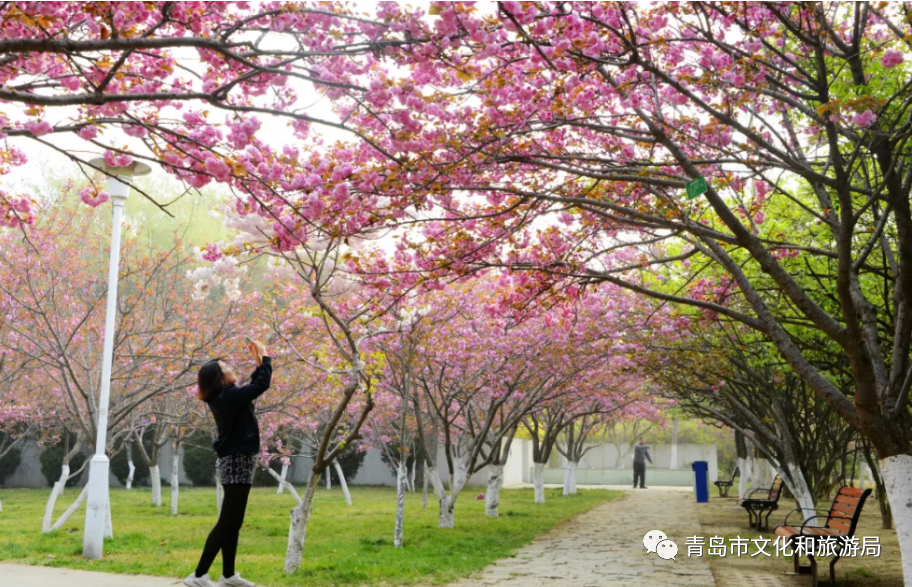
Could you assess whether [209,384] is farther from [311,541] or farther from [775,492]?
[775,492]

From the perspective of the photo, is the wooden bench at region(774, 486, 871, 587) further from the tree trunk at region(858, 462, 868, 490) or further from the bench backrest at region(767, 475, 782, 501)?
the tree trunk at region(858, 462, 868, 490)

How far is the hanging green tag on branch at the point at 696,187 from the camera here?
5078mm

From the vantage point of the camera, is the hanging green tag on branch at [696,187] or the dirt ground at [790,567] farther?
the dirt ground at [790,567]

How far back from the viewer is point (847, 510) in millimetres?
7801

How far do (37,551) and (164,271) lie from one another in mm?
6172

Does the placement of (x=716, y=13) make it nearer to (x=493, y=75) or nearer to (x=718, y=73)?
(x=718, y=73)

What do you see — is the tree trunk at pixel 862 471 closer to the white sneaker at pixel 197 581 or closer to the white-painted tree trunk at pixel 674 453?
the white-painted tree trunk at pixel 674 453

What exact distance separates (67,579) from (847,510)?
745cm

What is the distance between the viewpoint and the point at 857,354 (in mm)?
5449

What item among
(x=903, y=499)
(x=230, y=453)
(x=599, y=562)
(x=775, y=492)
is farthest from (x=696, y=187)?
(x=775, y=492)

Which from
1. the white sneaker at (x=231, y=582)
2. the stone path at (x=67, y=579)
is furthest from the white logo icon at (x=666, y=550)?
the white sneaker at (x=231, y=582)

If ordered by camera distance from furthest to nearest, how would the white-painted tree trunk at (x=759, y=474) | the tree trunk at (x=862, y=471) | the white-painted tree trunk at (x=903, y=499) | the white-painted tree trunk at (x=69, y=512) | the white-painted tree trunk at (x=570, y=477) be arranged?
the tree trunk at (x=862, y=471), the white-painted tree trunk at (x=570, y=477), the white-painted tree trunk at (x=759, y=474), the white-painted tree trunk at (x=69, y=512), the white-painted tree trunk at (x=903, y=499)

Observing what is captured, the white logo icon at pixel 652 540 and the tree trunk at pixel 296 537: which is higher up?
the tree trunk at pixel 296 537

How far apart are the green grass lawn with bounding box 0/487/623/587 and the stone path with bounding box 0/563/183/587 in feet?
1.72
